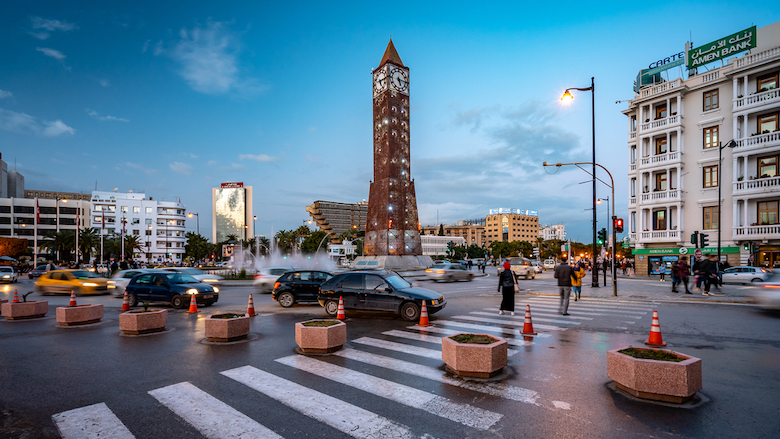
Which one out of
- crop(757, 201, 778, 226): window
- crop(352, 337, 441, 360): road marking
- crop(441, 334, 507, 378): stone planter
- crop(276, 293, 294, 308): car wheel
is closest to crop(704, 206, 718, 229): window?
crop(757, 201, 778, 226): window

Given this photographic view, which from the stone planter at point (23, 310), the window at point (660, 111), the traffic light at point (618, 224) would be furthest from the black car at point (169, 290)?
the window at point (660, 111)

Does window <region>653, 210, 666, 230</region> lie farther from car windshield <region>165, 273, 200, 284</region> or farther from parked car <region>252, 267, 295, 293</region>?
car windshield <region>165, 273, 200, 284</region>

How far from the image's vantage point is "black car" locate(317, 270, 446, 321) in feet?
39.3

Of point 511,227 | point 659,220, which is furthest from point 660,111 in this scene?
point 511,227

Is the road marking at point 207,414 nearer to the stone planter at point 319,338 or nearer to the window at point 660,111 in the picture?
the stone planter at point 319,338

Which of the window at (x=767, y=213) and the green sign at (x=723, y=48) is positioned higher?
the green sign at (x=723, y=48)

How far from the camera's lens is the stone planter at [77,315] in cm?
1138

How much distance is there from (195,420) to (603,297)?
61.2 feet

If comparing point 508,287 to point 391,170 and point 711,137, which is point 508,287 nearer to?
point 711,137

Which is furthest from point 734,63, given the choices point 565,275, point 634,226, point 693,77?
point 565,275

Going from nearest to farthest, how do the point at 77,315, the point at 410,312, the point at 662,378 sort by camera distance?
the point at 662,378 < the point at 77,315 < the point at 410,312

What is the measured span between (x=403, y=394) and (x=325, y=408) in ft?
3.76

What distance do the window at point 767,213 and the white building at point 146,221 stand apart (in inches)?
4028

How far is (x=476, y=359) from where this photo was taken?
6.43 m
